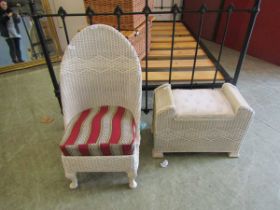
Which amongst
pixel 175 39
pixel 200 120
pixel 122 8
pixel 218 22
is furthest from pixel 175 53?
pixel 218 22

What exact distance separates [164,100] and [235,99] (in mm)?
473

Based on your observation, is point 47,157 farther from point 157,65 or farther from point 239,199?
point 239,199

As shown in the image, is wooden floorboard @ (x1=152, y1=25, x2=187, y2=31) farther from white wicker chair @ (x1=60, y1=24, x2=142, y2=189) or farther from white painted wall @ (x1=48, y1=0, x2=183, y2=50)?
white wicker chair @ (x1=60, y1=24, x2=142, y2=189)

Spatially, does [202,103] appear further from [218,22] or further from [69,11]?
[69,11]

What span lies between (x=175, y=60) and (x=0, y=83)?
216 centimetres

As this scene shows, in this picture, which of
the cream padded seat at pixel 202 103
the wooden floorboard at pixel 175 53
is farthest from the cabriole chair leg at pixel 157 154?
the wooden floorboard at pixel 175 53

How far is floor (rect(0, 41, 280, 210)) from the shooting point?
1.25 m

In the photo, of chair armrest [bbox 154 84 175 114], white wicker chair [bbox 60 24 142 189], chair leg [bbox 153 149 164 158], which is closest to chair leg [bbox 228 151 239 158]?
chair leg [bbox 153 149 164 158]

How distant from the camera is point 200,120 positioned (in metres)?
1.31

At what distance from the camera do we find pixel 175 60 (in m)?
2.06

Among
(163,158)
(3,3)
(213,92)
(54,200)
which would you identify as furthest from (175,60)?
(3,3)

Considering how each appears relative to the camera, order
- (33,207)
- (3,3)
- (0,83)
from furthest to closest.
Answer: (0,83) < (3,3) < (33,207)

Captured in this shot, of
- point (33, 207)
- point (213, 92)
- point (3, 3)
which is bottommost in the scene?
point (33, 207)

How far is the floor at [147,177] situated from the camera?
4.11 ft
